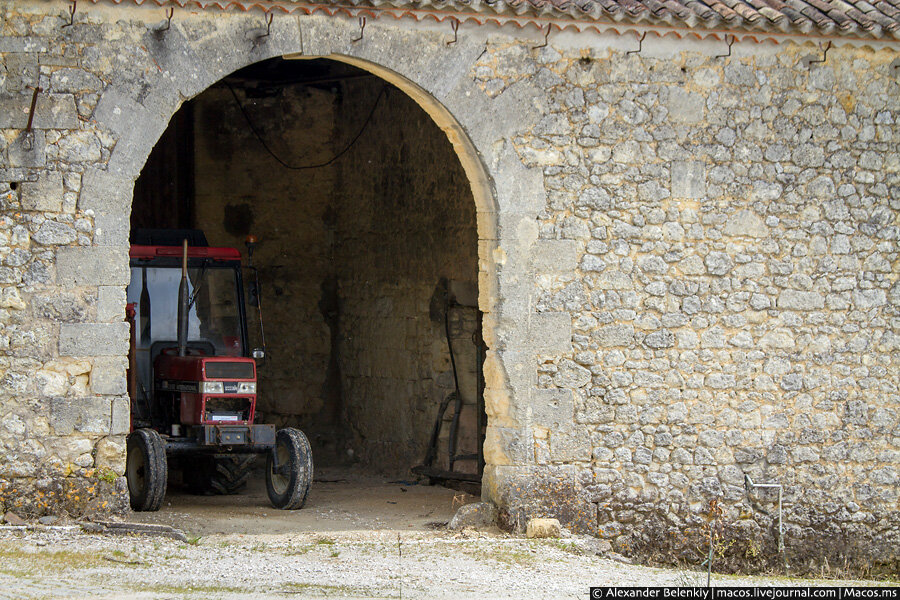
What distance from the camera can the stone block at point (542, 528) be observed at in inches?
300

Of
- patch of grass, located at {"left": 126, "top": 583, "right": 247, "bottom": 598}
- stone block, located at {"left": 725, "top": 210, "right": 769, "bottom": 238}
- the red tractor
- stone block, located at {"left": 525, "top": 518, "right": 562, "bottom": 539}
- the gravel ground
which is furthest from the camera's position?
the red tractor

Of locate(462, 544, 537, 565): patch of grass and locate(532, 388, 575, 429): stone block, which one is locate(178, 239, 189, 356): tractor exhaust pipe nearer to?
locate(532, 388, 575, 429): stone block

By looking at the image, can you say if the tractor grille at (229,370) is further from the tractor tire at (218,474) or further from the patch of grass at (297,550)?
the patch of grass at (297,550)

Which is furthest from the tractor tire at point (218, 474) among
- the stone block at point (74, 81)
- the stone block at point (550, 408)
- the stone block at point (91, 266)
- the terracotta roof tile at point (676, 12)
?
the terracotta roof tile at point (676, 12)

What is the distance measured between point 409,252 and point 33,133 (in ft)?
17.0

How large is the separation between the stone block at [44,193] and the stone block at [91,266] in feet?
0.97

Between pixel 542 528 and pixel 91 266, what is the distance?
11.5ft

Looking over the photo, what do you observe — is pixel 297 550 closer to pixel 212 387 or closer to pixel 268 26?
pixel 212 387

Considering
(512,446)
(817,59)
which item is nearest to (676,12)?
(817,59)

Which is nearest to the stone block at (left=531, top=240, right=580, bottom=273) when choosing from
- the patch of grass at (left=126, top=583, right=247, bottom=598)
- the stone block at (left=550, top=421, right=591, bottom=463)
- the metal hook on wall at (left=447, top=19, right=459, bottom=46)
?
the stone block at (left=550, top=421, right=591, bottom=463)

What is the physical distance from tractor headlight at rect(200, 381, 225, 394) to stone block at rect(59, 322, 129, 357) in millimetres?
1503

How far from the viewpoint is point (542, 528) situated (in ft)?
25.0

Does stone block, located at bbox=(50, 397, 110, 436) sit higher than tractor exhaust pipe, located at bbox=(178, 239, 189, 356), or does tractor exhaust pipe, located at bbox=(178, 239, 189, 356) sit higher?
tractor exhaust pipe, located at bbox=(178, 239, 189, 356)

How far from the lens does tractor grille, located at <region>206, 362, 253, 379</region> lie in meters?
8.69
